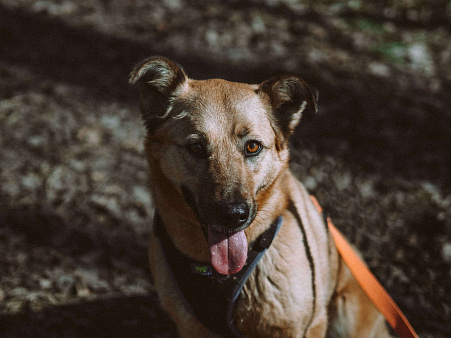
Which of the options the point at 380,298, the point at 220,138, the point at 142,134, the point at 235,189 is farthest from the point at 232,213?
the point at 142,134

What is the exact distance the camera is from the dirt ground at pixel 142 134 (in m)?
3.26

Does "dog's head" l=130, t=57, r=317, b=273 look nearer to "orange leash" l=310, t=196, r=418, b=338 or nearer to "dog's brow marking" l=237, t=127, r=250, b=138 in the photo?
"dog's brow marking" l=237, t=127, r=250, b=138

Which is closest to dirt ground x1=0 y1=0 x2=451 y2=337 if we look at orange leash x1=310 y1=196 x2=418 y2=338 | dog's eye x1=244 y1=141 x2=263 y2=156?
orange leash x1=310 y1=196 x2=418 y2=338

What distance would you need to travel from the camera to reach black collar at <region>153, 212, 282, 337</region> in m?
2.20

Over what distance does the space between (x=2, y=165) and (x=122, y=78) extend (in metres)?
1.92

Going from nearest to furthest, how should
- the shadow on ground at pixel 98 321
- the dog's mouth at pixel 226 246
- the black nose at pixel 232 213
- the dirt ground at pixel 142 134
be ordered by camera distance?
the black nose at pixel 232 213
the dog's mouth at pixel 226 246
the shadow on ground at pixel 98 321
the dirt ground at pixel 142 134

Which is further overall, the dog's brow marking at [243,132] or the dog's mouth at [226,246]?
the dog's brow marking at [243,132]

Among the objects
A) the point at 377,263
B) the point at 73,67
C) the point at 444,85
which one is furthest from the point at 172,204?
the point at 444,85

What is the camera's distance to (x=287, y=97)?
8.00ft

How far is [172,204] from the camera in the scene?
90.7 inches

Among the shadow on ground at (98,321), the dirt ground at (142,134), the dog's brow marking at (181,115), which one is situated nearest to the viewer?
the dog's brow marking at (181,115)

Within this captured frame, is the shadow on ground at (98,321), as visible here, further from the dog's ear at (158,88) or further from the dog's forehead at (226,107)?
the dog's forehead at (226,107)

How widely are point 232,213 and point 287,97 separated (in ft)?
3.20

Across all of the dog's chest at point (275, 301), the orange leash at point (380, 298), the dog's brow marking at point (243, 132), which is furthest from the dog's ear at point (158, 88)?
the orange leash at point (380, 298)
